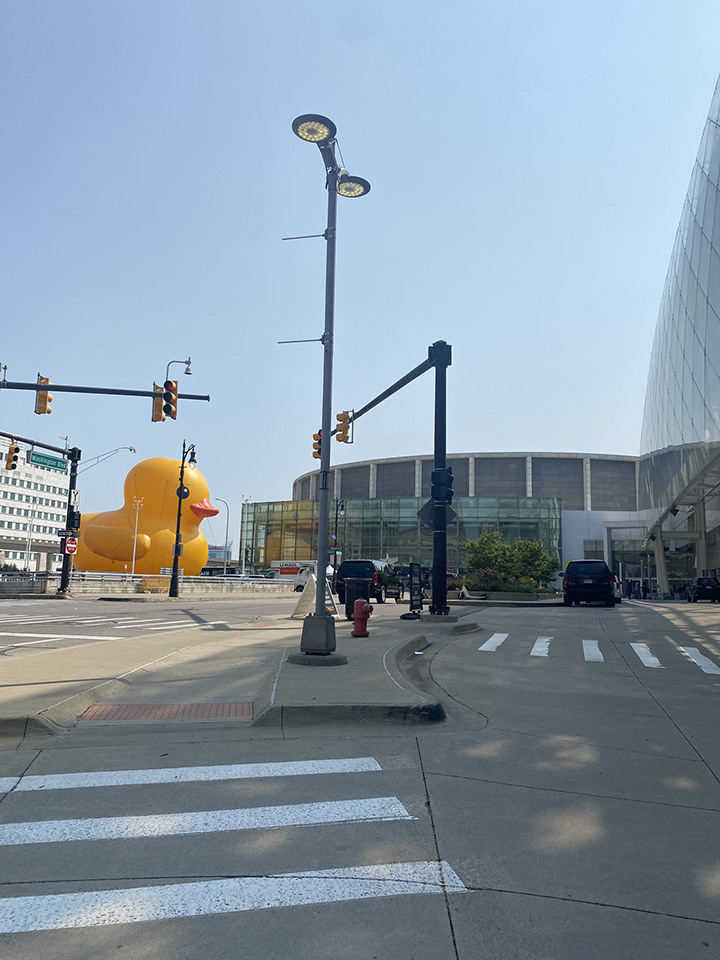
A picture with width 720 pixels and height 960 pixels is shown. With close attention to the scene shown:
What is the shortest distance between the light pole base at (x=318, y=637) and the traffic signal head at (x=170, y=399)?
11.3 m

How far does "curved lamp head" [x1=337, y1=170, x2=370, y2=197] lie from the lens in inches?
500

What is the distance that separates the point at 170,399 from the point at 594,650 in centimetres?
1306

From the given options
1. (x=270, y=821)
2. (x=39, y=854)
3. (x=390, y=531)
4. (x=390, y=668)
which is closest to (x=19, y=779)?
(x=39, y=854)

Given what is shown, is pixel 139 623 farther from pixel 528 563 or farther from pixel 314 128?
pixel 528 563

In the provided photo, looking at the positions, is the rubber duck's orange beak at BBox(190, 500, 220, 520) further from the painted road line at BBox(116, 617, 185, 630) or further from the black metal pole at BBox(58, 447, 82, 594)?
the painted road line at BBox(116, 617, 185, 630)

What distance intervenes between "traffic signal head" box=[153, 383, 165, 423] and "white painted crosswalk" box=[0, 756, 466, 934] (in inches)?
618

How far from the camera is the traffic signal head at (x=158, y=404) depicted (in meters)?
20.4

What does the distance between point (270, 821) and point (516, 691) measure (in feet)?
19.9

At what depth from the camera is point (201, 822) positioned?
4641mm

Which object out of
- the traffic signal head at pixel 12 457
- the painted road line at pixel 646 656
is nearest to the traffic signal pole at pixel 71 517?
the traffic signal head at pixel 12 457

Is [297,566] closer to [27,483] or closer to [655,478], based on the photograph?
[655,478]

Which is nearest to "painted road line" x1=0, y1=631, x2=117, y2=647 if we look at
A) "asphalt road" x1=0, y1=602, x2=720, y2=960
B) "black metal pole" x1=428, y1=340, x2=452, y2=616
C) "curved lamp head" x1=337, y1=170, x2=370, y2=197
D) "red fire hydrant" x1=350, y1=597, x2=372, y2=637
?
"red fire hydrant" x1=350, y1=597, x2=372, y2=637

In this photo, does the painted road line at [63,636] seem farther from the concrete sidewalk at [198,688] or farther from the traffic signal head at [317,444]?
the traffic signal head at [317,444]

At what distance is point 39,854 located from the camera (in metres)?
4.14
